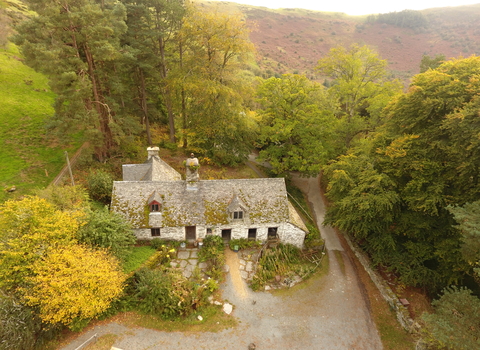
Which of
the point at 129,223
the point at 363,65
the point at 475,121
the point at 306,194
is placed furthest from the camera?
the point at 306,194

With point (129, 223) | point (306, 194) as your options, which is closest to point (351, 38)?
point (306, 194)

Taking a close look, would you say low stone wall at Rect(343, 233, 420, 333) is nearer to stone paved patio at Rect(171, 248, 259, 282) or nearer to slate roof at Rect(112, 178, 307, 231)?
slate roof at Rect(112, 178, 307, 231)

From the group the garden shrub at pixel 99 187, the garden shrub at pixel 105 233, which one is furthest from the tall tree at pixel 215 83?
the garden shrub at pixel 105 233

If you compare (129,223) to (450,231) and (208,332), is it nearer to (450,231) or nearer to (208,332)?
(208,332)

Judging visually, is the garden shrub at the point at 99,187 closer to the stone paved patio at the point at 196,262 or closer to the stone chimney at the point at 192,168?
the stone chimney at the point at 192,168

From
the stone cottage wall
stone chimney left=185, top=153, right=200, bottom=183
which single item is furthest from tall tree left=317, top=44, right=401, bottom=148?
stone chimney left=185, top=153, right=200, bottom=183
